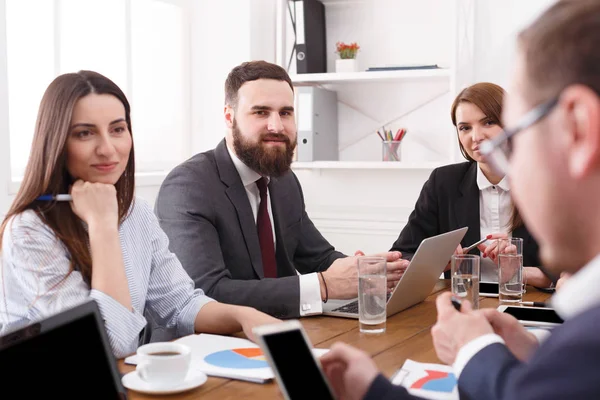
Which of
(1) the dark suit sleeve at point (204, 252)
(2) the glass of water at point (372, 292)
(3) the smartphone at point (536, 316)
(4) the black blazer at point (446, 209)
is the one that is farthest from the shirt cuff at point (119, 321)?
(4) the black blazer at point (446, 209)

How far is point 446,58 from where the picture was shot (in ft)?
11.5

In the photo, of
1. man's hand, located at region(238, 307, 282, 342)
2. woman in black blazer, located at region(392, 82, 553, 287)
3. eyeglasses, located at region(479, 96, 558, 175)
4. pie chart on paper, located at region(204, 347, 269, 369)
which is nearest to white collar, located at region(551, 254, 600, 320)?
eyeglasses, located at region(479, 96, 558, 175)

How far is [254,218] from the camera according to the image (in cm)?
228

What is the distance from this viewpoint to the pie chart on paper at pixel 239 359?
4.14 ft

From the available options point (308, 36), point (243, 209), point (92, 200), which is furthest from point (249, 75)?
point (308, 36)

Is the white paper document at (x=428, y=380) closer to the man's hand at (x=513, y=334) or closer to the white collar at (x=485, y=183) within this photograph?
the man's hand at (x=513, y=334)

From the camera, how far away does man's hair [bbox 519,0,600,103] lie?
618mm

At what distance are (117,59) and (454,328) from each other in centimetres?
276

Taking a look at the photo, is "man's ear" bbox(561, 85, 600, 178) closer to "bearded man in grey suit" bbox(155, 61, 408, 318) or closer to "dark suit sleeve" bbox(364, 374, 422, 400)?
"dark suit sleeve" bbox(364, 374, 422, 400)

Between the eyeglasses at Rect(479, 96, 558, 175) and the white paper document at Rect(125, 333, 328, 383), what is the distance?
1.69 ft

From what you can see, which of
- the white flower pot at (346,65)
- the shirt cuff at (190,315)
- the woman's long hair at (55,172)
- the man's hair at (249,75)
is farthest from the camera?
the white flower pot at (346,65)

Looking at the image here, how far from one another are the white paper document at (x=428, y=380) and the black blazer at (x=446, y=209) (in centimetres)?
127

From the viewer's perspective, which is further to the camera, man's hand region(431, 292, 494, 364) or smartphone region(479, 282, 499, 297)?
smartphone region(479, 282, 499, 297)

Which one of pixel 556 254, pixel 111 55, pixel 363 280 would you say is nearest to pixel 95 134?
pixel 363 280
